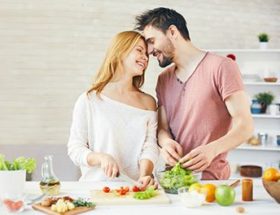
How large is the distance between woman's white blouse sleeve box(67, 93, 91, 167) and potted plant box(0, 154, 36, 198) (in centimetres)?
40

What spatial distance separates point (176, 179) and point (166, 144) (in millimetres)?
353

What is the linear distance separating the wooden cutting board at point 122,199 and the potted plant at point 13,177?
0.32 metres

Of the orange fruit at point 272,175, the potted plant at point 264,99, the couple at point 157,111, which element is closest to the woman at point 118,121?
the couple at point 157,111

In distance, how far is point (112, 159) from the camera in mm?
2330

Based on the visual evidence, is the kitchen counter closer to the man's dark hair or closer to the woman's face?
the woman's face

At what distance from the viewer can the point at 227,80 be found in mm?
2477

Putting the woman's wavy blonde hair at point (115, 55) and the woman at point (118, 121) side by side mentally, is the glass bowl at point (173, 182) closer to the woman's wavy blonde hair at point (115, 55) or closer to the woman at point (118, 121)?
the woman at point (118, 121)

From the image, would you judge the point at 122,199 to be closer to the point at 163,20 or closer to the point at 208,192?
the point at 208,192

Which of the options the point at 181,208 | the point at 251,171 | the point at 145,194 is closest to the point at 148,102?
the point at 145,194

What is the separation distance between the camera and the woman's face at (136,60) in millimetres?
2595

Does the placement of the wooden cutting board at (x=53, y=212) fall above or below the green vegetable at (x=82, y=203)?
below

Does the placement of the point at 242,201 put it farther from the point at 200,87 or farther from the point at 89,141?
the point at 89,141

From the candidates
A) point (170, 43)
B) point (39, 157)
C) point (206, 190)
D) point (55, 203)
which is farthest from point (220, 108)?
point (39, 157)

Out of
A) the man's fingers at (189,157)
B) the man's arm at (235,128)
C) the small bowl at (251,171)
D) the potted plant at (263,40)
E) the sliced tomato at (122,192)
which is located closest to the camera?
the sliced tomato at (122,192)
